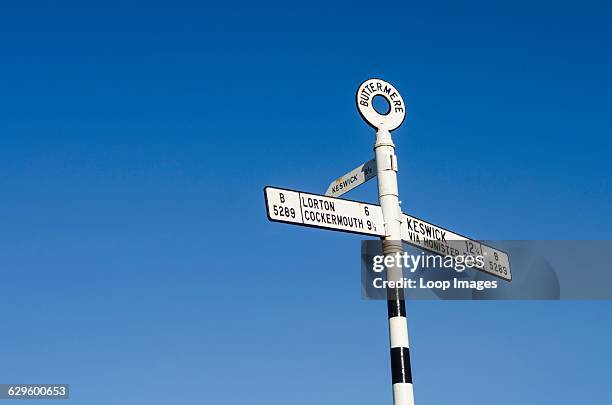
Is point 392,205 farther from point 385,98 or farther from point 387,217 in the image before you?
point 385,98

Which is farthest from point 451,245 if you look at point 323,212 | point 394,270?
point 323,212

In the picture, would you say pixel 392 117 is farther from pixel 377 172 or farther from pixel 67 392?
pixel 67 392

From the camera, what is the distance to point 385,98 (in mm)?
11703

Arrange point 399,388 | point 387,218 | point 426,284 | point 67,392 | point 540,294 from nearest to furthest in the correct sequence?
point 399,388 < point 387,218 < point 426,284 < point 540,294 < point 67,392

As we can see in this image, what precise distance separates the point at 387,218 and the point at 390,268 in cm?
74

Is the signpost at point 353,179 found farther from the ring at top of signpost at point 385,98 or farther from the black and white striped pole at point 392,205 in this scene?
the ring at top of signpost at point 385,98

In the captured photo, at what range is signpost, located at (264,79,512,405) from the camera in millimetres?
10164

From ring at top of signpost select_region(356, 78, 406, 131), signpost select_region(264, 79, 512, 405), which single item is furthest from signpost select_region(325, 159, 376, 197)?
ring at top of signpost select_region(356, 78, 406, 131)

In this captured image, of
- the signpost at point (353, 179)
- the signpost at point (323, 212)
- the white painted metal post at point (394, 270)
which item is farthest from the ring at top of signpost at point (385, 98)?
the signpost at point (323, 212)

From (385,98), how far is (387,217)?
6.11ft

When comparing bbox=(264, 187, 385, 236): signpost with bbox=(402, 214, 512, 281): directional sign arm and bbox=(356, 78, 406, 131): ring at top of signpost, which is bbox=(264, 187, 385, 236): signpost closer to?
bbox=(402, 214, 512, 281): directional sign arm

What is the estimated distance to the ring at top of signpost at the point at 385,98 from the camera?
11.4m

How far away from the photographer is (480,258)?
11.9 meters

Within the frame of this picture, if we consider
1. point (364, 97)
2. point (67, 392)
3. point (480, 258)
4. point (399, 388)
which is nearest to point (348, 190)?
point (364, 97)
